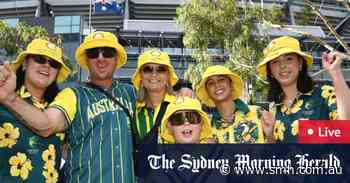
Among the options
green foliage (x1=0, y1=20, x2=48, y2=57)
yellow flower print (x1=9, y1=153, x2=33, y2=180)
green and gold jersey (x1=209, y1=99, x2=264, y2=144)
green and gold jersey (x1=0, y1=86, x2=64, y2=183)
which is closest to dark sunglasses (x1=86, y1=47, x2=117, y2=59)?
green and gold jersey (x1=0, y1=86, x2=64, y2=183)

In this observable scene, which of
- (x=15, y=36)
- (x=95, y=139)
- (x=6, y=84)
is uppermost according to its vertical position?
(x=15, y=36)

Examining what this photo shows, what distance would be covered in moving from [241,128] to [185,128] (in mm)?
632

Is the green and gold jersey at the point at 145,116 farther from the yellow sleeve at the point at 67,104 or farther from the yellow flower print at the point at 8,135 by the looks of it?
the yellow flower print at the point at 8,135

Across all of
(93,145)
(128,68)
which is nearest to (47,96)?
(93,145)

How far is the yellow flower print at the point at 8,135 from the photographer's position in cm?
343

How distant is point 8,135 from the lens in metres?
3.45

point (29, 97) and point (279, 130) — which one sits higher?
point (29, 97)

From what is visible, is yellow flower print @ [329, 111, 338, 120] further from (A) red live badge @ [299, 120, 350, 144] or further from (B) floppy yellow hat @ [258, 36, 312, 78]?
(B) floppy yellow hat @ [258, 36, 312, 78]

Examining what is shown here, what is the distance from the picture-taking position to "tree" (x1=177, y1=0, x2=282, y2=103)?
18641 mm

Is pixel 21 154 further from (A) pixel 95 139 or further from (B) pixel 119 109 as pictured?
(B) pixel 119 109

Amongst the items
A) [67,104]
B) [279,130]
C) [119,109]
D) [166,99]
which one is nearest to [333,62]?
[279,130]

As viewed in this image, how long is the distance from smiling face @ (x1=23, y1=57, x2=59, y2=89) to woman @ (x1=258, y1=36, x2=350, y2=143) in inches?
66.7

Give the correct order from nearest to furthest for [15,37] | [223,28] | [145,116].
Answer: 1. [145,116]
2. [223,28]
3. [15,37]

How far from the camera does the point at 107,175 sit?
327 cm
